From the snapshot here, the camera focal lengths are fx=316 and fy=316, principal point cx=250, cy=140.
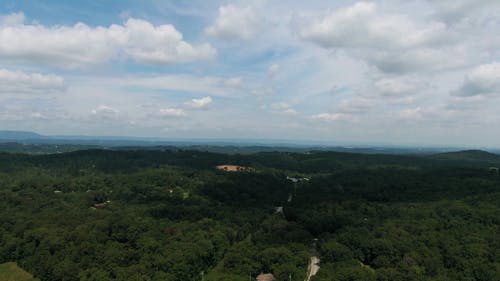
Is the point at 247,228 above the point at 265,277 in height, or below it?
above

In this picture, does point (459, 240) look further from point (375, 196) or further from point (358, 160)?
point (358, 160)

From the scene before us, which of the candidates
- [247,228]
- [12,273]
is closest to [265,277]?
→ [247,228]

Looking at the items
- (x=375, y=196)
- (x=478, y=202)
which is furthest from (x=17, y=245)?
(x=478, y=202)

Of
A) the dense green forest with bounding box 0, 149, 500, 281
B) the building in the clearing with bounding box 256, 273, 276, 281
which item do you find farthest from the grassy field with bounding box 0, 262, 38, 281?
the building in the clearing with bounding box 256, 273, 276, 281

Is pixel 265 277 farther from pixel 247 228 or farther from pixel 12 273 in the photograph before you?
pixel 12 273

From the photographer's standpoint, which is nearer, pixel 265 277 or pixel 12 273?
pixel 265 277

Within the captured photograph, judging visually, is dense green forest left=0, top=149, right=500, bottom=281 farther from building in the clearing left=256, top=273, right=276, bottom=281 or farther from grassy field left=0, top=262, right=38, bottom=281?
grassy field left=0, top=262, right=38, bottom=281
